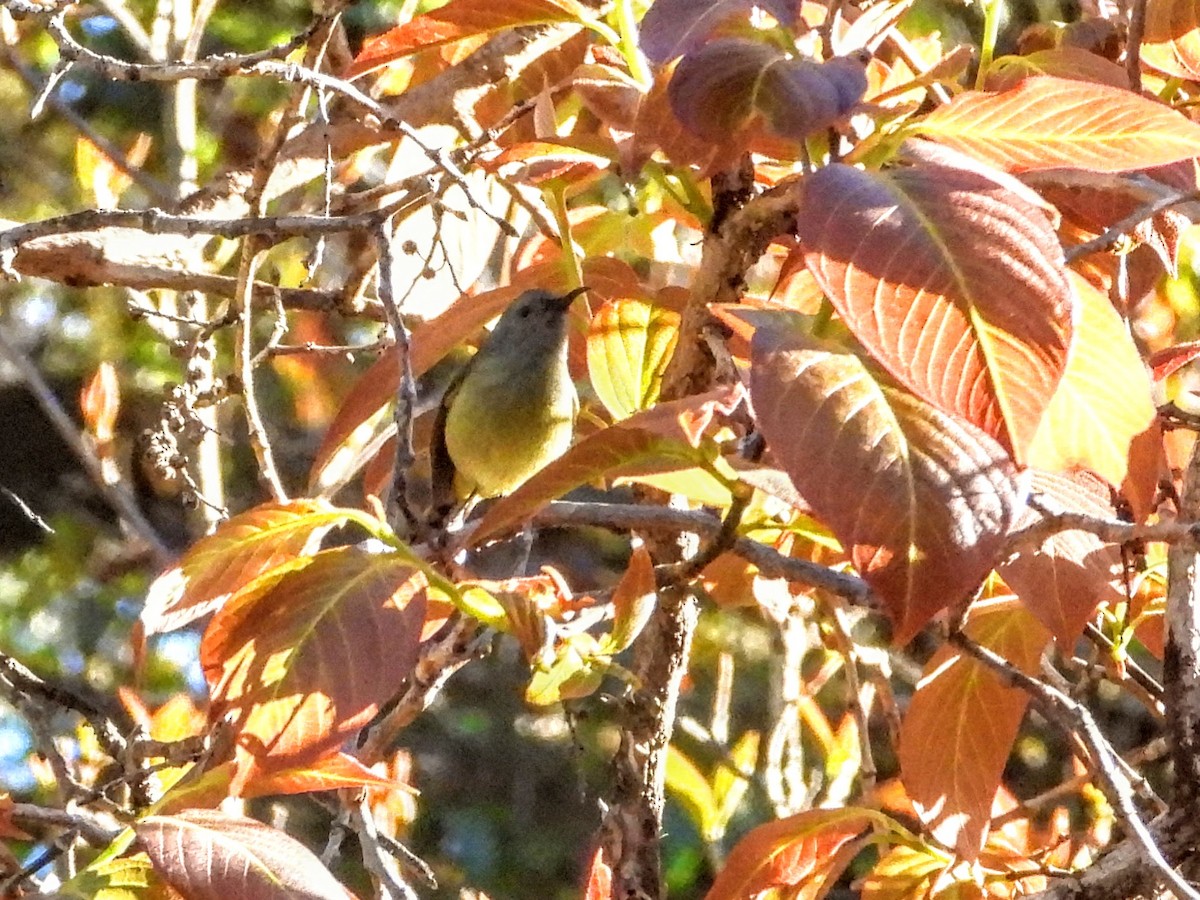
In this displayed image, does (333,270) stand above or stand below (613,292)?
below

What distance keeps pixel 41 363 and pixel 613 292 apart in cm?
297

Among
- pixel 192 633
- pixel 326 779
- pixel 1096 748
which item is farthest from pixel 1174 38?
pixel 192 633

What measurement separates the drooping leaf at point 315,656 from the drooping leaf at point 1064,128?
15.3 inches

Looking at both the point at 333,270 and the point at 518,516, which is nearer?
the point at 518,516

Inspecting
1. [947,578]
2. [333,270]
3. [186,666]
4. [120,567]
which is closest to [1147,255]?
[947,578]

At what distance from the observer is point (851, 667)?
4.20 feet

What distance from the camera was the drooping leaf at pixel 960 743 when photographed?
38.1 inches

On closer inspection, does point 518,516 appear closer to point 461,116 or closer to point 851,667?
point 851,667

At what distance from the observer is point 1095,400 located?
2.29 ft

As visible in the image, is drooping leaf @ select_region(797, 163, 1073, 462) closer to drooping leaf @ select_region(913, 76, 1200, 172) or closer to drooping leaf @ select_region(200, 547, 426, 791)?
drooping leaf @ select_region(913, 76, 1200, 172)

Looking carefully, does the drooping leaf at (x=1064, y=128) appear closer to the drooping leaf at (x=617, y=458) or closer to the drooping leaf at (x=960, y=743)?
the drooping leaf at (x=617, y=458)

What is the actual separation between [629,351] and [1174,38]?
47 cm

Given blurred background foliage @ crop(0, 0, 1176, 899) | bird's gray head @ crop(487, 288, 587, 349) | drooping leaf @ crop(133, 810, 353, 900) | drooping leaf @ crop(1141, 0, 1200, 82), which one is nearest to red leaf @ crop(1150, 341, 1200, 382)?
drooping leaf @ crop(1141, 0, 1200, 82)

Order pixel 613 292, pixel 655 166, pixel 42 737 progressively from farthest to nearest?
pixel 42 737 < pixel 613 292 < pixel 655 166
